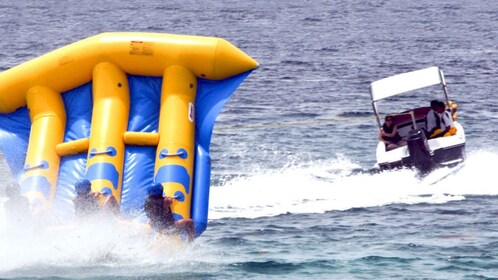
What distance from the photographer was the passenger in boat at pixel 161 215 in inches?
555

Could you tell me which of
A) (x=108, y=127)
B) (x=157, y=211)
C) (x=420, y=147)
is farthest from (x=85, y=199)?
(x=420, y=147)

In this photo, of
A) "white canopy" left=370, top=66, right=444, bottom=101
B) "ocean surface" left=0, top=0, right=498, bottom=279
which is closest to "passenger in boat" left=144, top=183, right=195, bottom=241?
"ocean surface" left=0, top=0, right=498, bottom=279

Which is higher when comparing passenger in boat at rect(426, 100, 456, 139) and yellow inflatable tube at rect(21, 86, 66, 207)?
passenger in boat at rect(426, 100, 456, 139)

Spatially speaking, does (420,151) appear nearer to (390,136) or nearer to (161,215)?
(390,136)

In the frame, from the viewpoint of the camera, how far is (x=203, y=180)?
15164 mm

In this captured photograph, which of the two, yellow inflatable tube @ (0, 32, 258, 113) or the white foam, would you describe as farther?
the white foam

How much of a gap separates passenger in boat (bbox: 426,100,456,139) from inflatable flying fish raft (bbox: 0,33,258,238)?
5.66m

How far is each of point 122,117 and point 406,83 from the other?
801cm

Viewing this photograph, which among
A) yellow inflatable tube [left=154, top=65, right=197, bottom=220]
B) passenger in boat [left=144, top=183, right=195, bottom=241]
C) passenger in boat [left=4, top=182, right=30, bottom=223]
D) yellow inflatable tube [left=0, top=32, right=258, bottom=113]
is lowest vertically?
passenger in boat [left=144, top=183, right=195, bottom=241]

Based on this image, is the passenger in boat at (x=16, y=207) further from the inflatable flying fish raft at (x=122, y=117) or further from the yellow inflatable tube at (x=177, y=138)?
the yellow inflatable tube at (x=177, y=138)

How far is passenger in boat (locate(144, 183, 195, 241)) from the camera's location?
14.1 m

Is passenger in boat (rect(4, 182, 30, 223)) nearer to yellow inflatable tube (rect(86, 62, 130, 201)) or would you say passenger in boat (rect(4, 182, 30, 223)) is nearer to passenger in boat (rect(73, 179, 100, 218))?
passenger in boat (rect(73, 179, 100, 218))

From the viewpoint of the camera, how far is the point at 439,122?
20531 millimetres

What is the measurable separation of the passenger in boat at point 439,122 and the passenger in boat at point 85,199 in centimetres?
817
